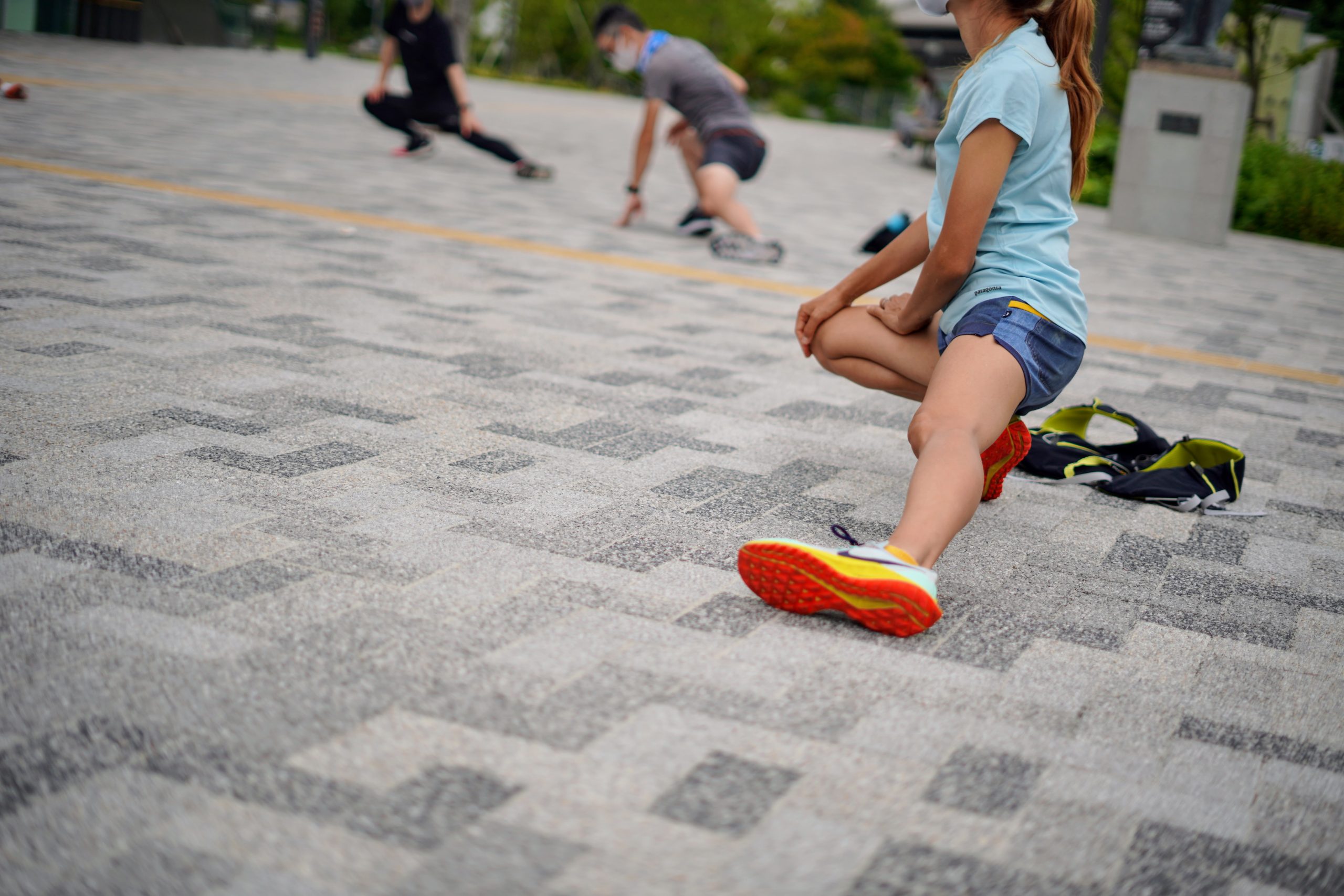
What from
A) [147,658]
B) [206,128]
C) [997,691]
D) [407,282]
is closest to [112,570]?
[147,658]

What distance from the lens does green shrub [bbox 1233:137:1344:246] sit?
14.2 metres

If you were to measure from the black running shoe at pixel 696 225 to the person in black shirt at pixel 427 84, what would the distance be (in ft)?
8.77

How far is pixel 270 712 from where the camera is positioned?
6.31 feet

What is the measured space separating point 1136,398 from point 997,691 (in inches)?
126

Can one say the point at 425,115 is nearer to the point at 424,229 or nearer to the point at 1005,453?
the point at 424,229

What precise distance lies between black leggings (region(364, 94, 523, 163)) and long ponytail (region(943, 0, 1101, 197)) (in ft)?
27.6

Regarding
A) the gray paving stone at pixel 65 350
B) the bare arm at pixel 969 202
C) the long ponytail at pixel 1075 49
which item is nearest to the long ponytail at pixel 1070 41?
the long ponytail at pixel 1075 49

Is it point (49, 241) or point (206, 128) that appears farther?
point (206, 128)

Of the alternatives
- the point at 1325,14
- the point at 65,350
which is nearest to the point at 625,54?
the point at 65,350

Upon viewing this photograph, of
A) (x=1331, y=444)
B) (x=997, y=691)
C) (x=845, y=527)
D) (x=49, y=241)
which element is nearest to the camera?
(x=997, y=691)

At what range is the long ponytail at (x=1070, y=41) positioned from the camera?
2840mm

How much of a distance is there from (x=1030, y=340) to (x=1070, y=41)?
2.32 ft

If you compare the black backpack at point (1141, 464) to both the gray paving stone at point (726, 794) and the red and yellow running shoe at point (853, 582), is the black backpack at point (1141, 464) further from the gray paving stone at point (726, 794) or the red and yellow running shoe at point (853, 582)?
the gray paving stone at point (726, 794)

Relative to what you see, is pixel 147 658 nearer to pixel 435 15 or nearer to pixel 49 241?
pixel 49 241
